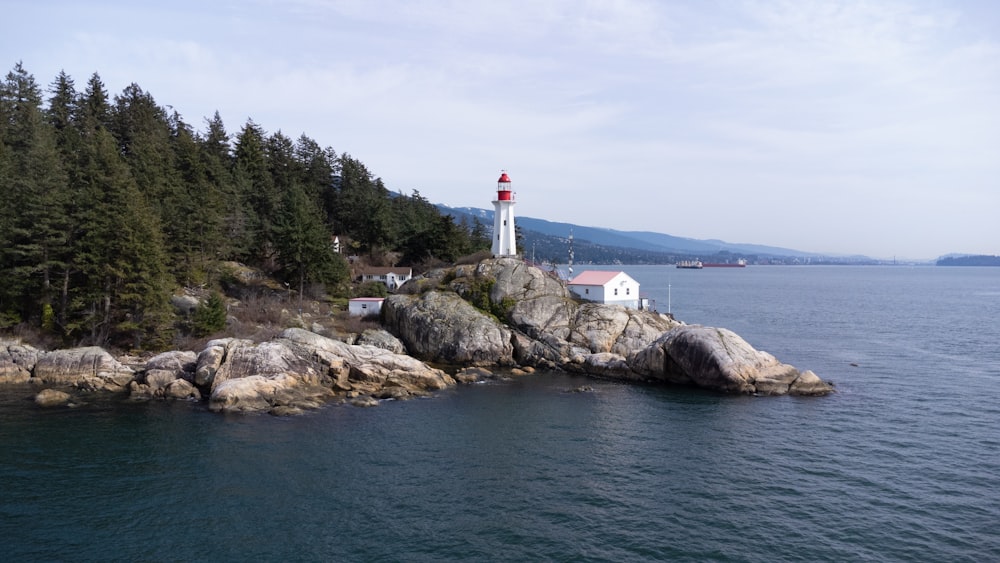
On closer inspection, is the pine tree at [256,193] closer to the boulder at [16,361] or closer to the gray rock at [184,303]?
the gray rock at [184,303]

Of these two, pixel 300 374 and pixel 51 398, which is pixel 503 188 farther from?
pixel 51 398

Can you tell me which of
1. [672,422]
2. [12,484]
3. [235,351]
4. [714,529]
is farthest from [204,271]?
[714,529]

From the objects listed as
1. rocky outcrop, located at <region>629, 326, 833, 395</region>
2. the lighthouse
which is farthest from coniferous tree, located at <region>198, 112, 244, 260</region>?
rocky outcrop, located at <region>629, 326, 833, 395</region>

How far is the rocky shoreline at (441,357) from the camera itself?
1458 inches

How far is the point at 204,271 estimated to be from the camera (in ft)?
180

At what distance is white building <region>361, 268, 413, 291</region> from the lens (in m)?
64.7

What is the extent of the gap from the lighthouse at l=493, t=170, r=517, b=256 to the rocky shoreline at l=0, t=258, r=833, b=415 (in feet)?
14.5

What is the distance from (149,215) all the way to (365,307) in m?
18.8

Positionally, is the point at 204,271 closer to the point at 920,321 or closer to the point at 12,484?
the point at 12,484

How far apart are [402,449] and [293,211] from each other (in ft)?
118

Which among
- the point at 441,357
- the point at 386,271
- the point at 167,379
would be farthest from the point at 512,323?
the point at 167,379

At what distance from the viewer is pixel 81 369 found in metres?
39.2

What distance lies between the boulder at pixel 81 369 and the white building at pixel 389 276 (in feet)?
92.6

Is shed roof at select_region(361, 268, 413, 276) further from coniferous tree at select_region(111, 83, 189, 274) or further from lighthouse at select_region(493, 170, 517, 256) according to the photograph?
coniferous tree at select_region(111, 83, 189, 274)
